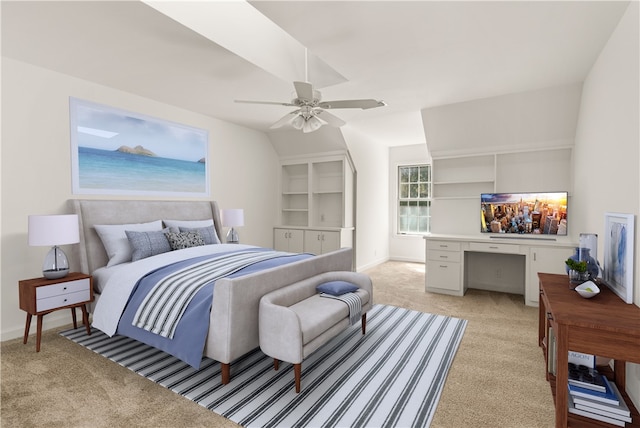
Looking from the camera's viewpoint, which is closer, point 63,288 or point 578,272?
point 578,272

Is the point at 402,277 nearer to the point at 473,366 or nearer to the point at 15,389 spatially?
the point at 473,366

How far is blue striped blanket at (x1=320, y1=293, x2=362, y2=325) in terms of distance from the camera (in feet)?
8.87

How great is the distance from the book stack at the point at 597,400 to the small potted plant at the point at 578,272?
0.63 metres

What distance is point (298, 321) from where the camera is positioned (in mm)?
2107

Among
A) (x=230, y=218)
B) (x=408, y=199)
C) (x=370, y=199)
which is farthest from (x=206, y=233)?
(x=408, y=199)

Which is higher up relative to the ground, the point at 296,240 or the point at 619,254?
the point at 619,254

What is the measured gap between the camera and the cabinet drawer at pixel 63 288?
2.76 m

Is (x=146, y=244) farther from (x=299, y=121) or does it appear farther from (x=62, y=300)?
(x=299, y=121)

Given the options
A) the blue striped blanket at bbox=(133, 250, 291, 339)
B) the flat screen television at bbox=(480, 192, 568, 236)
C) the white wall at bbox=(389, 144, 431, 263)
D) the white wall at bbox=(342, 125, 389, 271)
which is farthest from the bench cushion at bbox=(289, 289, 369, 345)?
the white wall at bbox=(389, 144, 431, 263)

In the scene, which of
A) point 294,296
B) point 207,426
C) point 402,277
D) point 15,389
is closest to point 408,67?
point 294,296

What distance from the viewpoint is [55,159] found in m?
3.26

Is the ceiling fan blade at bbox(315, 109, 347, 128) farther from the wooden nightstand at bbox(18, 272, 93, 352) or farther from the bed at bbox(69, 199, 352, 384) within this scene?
the wooden nightstand at bbox(18, 272, 93, 352)

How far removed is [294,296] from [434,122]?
3332mm

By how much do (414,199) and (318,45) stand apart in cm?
506
